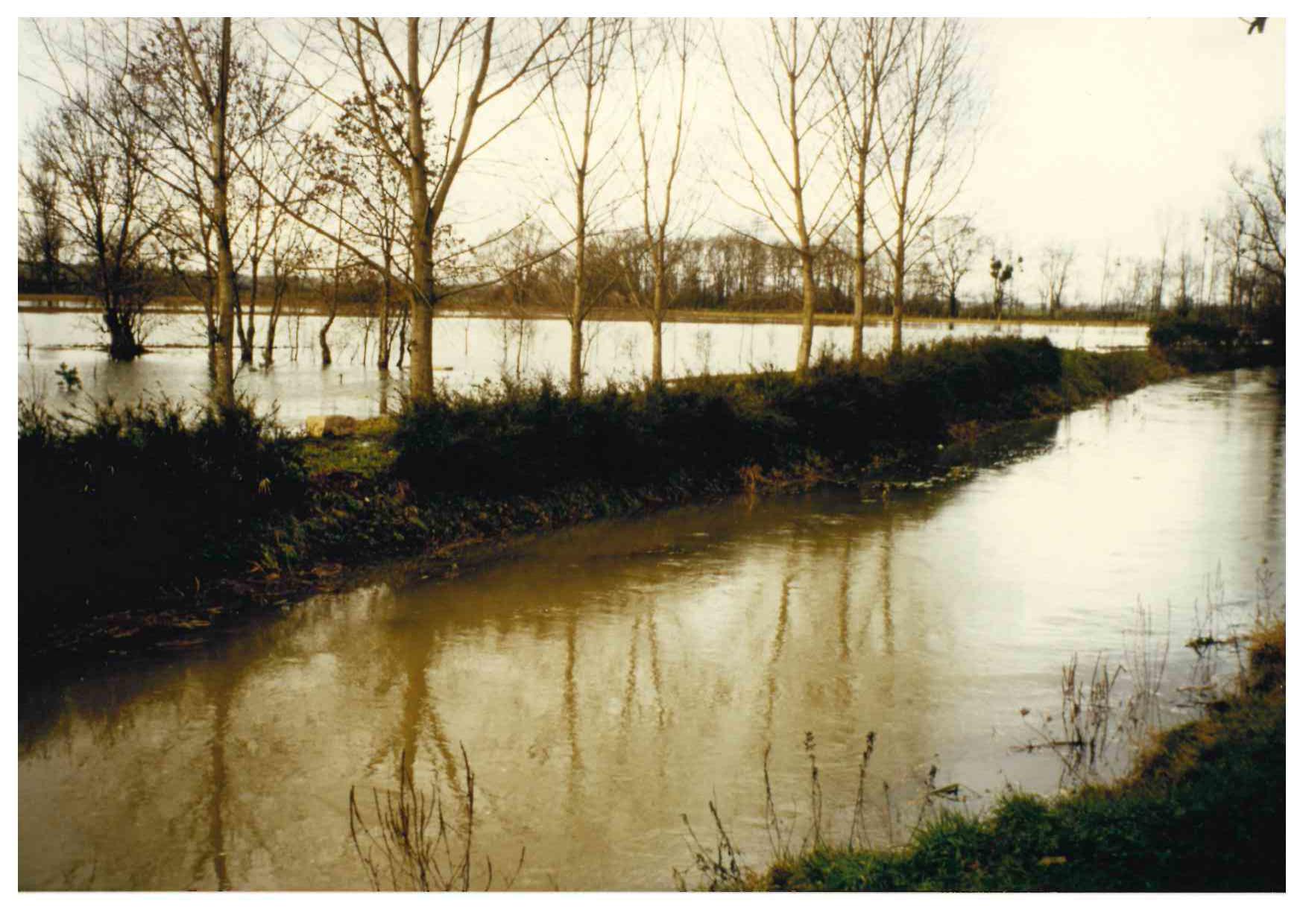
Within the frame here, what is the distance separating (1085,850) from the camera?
13.0 feet

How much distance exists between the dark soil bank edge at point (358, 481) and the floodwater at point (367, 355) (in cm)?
86

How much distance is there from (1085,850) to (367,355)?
33740 mm

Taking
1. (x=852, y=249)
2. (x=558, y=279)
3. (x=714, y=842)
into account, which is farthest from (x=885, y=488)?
(x=714, y=842)

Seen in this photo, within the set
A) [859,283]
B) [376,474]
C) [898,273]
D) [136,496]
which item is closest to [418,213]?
[376,474]

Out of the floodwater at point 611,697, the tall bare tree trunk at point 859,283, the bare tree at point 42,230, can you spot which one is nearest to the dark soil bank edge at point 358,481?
the floodwater at point 611,697

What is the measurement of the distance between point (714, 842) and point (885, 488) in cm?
998

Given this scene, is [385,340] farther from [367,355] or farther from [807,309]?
[807,309]

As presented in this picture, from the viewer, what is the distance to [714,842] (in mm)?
4422

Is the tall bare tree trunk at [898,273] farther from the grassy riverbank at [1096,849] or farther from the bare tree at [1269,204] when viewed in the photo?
the grassy riverbank at [1096,849]

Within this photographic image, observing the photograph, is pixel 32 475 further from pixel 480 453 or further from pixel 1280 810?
pixel 1280 810

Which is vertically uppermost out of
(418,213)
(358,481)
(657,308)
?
(418,213)

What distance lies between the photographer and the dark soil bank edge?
7.25m

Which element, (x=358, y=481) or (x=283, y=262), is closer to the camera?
(x=358, y=481)

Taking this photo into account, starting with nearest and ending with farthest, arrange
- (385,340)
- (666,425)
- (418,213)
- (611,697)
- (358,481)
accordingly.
→ (611,697)
(358,481)
(418,213)
(666,425)
(385,340)
